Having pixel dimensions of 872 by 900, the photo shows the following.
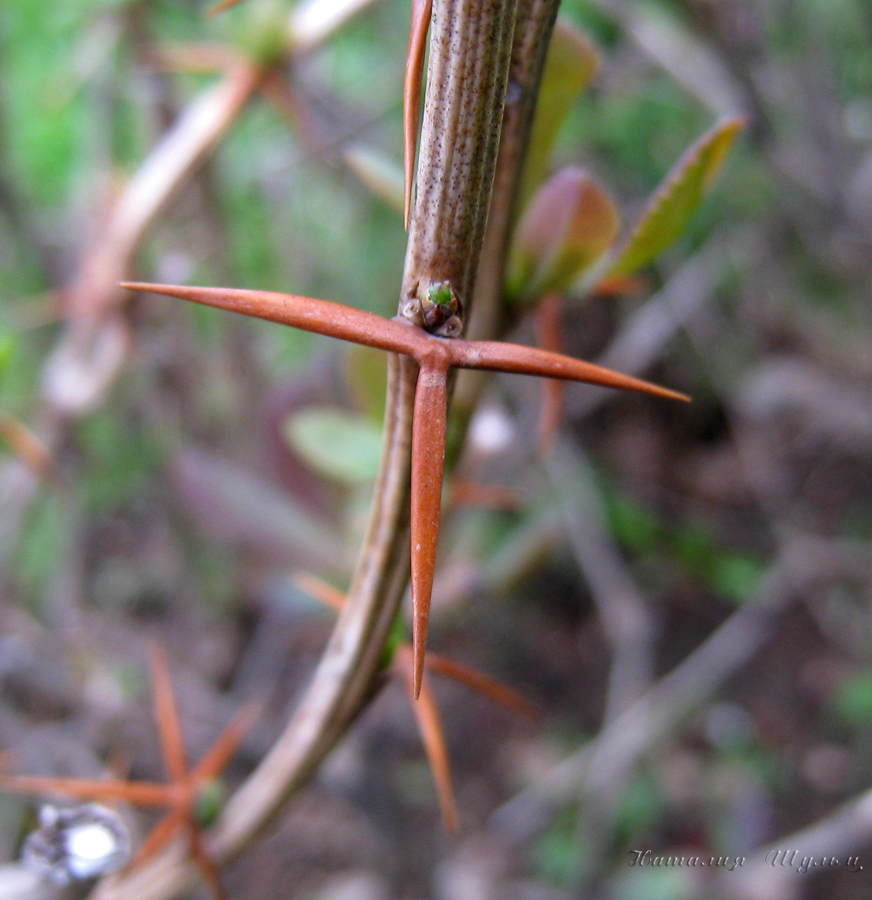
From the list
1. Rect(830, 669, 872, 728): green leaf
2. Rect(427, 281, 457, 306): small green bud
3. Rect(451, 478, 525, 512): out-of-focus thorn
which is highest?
Rect(427, 281, 457, 306): small green bud

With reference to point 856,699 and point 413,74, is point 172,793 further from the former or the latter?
point 856,699

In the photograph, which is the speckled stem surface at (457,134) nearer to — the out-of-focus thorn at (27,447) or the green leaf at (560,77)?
the green leaf at (560,77)

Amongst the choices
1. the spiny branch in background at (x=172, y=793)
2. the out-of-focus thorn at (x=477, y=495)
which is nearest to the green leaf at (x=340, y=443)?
the out-of-focus thorn at (x=477, y=495)

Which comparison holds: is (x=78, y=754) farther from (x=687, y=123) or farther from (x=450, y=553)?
(x=687, y=123)

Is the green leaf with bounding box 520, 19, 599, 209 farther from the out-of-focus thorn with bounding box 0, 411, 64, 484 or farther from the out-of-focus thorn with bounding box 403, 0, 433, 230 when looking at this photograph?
the out-of-focus thorn with bounding box 0, 411, 64, 484

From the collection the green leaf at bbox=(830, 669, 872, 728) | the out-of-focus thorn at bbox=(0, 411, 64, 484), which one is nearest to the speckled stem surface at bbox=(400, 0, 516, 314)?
the out-of-focus thorn at bbox=(0, 411, 64, 484)

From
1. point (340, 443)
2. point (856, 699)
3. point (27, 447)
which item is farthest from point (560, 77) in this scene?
point (856, 699)
